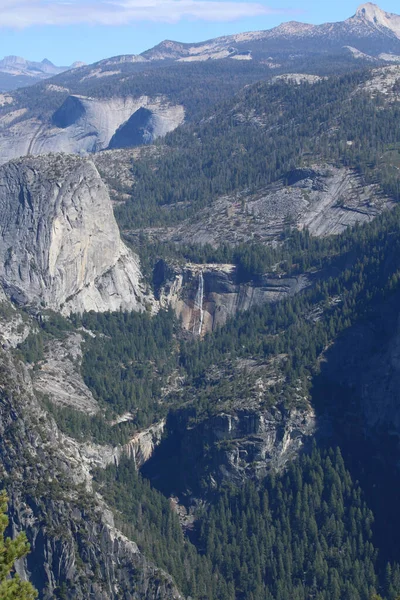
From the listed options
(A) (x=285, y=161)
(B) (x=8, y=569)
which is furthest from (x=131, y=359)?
(B) (x=8, y=569)

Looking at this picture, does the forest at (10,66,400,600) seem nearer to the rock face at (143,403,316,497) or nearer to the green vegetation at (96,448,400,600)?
the green vegetation at (96,448,400,600)

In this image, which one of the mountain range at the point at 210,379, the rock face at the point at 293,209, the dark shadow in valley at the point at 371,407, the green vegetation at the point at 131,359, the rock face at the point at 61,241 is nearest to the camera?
the mountain range at the point at 210,379

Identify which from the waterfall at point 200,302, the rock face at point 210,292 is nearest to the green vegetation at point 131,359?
the rock face at point 210,292

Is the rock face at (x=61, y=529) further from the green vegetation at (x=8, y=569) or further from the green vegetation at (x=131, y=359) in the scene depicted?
the green vegetation at (x=8, y=569)

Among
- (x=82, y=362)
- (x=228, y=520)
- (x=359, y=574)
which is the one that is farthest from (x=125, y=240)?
(x=359, y=574)

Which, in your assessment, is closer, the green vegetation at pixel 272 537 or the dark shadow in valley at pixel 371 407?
the green vegetation at pixel 272 537

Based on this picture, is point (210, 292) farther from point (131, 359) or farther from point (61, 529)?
point (61, 529)

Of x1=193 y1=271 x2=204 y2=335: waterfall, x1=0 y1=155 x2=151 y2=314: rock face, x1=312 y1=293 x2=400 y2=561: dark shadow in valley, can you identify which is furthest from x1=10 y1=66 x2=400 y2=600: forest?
x1=0 y1=155 x2=151 y2=314: rock face
